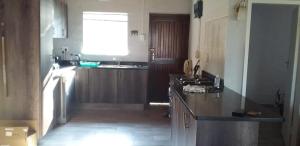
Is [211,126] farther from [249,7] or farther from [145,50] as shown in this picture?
[145,50]

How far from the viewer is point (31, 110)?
3.84 meters

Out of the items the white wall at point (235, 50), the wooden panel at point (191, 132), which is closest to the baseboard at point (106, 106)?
the white wall at point (235, 50)

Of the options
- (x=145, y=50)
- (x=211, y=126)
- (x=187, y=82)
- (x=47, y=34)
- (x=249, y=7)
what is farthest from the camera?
(x=145, y=50)

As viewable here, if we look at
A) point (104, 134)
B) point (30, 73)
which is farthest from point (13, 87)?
point (104, 134)

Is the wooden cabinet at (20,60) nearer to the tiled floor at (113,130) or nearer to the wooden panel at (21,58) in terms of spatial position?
the wooden panel at (21,58)

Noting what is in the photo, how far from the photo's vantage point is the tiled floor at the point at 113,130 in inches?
158

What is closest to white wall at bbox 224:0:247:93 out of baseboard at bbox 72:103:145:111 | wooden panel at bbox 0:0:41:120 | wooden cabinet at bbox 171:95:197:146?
wooden cabinet at bbox 171:95:197:146

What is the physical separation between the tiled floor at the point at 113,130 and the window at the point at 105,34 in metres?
1.47

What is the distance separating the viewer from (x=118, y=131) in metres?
4.50

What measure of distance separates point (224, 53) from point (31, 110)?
2.58m

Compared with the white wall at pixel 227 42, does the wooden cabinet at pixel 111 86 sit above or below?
below

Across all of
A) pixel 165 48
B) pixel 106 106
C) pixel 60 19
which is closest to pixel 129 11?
pixel 165 48

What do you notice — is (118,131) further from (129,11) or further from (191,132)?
(129,11)

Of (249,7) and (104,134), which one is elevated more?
(249,7)
